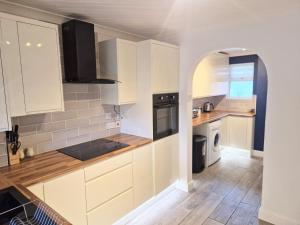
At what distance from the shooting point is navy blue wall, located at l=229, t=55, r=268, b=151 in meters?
4.09

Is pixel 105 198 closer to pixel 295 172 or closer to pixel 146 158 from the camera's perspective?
pixel 146 158

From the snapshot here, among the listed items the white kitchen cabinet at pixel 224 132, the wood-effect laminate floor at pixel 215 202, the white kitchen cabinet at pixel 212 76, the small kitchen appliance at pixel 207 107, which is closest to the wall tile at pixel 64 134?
the wood-effect laminate floor at pixel 215 202

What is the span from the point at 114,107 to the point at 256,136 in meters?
3.23

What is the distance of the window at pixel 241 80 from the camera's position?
4.66 metres

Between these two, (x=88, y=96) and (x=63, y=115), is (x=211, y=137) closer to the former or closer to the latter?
(x=88, y=96)

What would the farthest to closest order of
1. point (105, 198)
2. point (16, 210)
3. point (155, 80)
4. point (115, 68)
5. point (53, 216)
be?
1. point (155, 80)
2. point (115, 68)
3. point (105, 198)
4. point (16, 210)
5. point (53, 216)

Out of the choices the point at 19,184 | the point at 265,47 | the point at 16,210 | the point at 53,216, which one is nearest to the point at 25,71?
the point at 19,184

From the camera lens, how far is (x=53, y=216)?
1045mm

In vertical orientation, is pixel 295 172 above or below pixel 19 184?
below

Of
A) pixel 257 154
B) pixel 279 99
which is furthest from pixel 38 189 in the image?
pixel 257 154

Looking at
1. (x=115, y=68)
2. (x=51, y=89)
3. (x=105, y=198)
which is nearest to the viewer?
(x=51, y=89)

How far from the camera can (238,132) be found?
4469 millimetres

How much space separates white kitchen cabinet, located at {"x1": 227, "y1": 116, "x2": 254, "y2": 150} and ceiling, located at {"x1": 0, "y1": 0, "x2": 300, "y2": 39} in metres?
2.54

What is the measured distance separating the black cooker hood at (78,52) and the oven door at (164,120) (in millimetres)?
829
